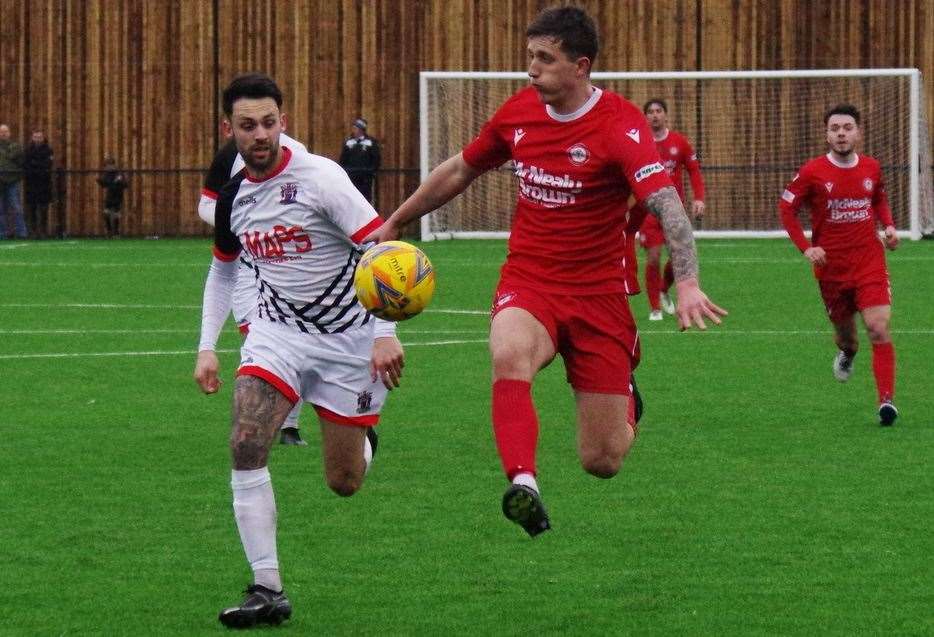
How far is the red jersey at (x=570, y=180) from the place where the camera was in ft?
24.1

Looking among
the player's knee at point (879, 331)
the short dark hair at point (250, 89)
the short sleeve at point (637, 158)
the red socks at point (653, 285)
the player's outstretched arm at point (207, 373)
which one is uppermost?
the short dark hair at point (250, 89)

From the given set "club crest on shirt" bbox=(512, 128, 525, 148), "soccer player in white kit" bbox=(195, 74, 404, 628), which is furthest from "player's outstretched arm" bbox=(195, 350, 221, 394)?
"club crest on shirt" bbox=(512, 128, 525, 148)

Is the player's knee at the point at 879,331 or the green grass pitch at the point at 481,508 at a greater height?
the player's knee at the point at 879,331

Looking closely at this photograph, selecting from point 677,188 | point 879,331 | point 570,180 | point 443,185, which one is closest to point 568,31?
point 570,180

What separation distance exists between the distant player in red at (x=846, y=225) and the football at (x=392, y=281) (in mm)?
5531

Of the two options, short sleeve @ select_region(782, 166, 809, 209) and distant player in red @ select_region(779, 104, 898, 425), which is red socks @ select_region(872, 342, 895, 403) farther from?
short sleeve @ select_region(782, 166, 809, 209)

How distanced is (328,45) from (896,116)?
34.1 ft

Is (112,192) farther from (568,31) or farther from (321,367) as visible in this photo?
(568,31)

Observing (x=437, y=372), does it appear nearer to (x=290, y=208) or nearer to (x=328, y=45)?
(x=290, y=208)

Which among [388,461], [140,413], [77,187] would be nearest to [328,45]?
[77,187]

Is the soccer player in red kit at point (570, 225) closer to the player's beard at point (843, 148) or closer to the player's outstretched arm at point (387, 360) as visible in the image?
the player's outstretched arm at point (387, 360)

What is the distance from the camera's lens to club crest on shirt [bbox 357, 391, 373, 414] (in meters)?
7.50

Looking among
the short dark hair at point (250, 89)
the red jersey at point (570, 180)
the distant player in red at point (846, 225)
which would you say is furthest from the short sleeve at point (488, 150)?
the distant player in red at point (846, 225)

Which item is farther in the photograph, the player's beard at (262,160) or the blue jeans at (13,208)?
the blue jeans at (13,208)
